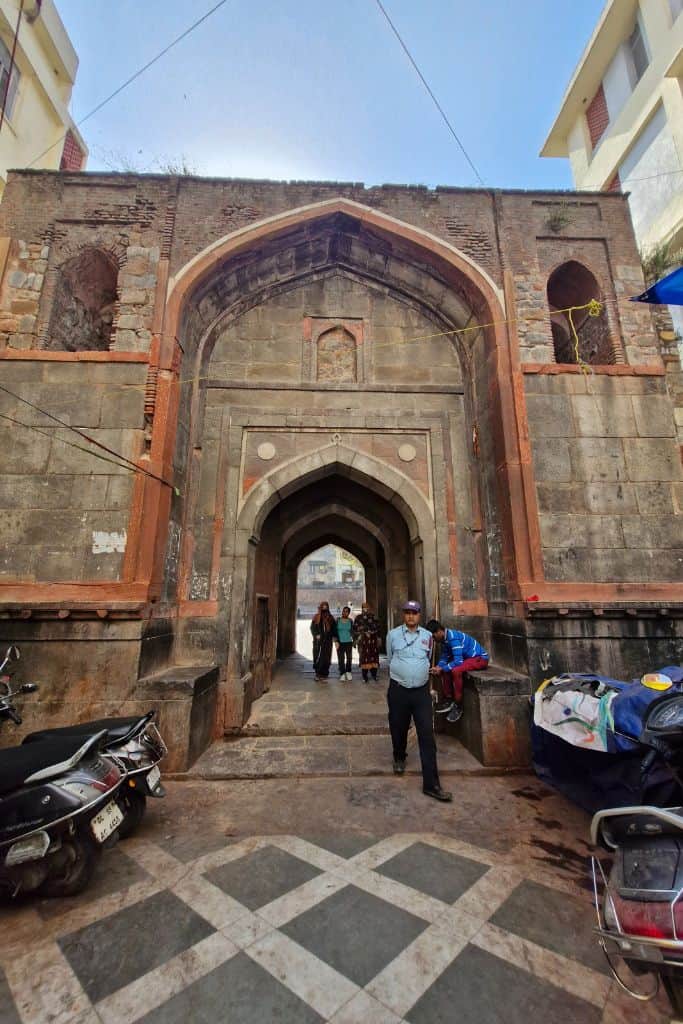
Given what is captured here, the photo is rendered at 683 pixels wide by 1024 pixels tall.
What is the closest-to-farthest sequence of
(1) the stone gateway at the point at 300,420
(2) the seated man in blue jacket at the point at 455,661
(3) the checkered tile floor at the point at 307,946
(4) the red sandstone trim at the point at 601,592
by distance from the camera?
(3) the checkered tile floor at the point at 307,946
(1) the stone gateway at the point at 300,420
(4) the red sandstone trim at the point at 601,592
(2) the seated man in blue jacket at the point at 455,661

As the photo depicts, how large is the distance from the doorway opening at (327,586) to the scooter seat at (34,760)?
12.7 meters

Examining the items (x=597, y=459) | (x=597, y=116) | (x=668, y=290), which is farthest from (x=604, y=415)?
(x=597, y=116)

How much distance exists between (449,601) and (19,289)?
707 centimetres

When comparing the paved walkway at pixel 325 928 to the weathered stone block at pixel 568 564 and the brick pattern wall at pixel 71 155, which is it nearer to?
the weathered stone block at pixel 568 564

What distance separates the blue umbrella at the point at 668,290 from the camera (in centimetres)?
436

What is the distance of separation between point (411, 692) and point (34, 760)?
9.50 ft

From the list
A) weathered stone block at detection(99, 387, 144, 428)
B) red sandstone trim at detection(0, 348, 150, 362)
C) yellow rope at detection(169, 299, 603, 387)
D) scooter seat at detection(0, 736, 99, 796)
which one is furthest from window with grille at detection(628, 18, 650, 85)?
scooter seat at detection(0, 736, 99, 796)

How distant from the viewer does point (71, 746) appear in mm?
2664

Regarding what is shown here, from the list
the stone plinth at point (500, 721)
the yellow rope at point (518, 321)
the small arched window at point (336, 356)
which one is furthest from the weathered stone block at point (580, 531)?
the small arched window at point (336, 356)

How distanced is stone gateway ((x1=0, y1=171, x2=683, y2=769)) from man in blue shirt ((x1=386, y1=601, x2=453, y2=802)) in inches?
38.6

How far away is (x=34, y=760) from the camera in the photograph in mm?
2504

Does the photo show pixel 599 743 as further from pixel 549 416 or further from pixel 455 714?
pixel 549 416

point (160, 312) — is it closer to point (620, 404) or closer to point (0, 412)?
point (0, 412)

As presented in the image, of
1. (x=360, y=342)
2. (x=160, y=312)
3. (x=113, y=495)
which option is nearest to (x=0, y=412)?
(x=113, y=495)
